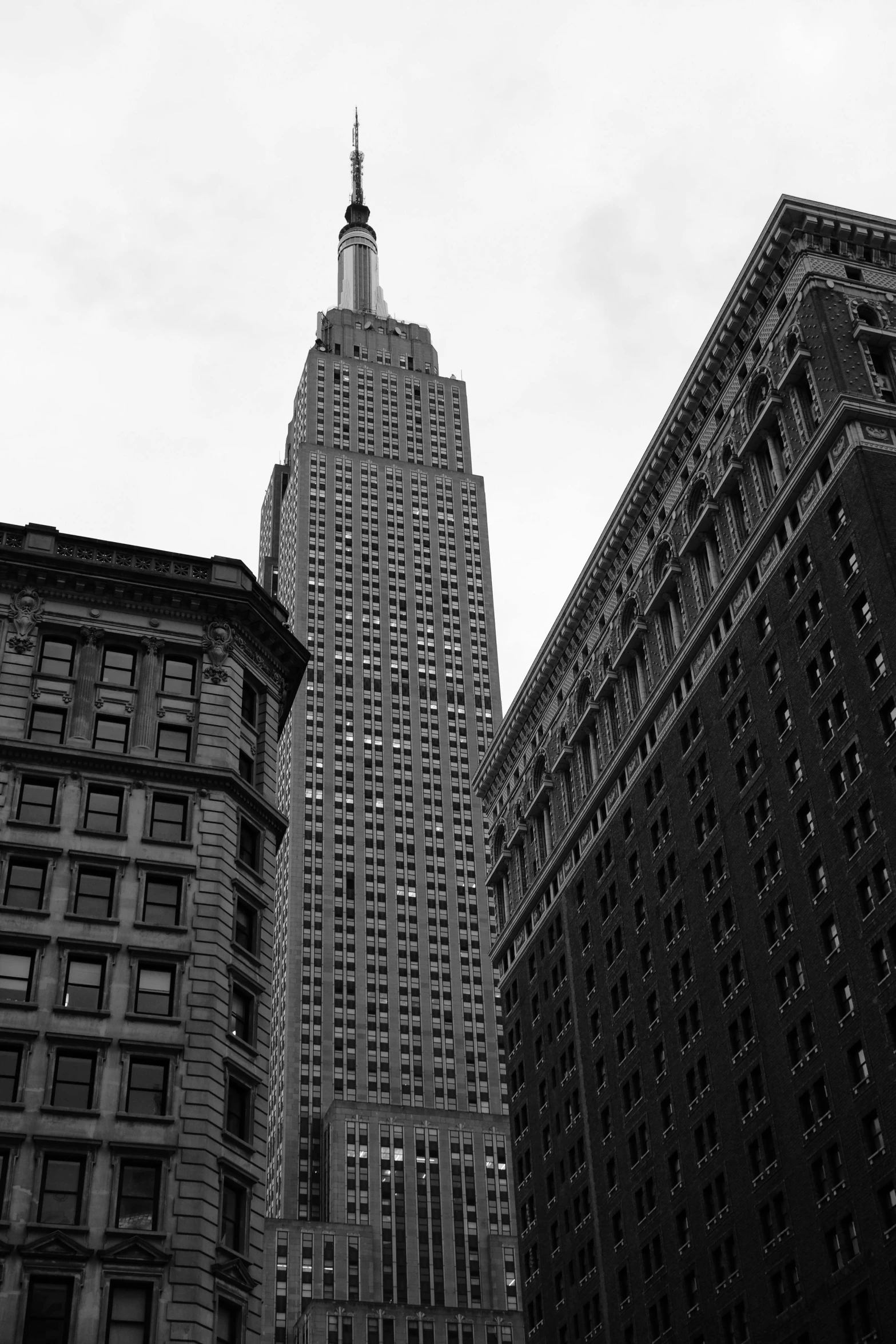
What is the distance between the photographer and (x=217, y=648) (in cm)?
7369

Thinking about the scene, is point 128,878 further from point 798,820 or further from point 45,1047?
point 798,820

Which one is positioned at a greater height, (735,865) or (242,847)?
(735,865)

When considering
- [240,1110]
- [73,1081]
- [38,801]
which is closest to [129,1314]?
[73,1081]

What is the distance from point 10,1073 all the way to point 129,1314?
A: 9499 mm

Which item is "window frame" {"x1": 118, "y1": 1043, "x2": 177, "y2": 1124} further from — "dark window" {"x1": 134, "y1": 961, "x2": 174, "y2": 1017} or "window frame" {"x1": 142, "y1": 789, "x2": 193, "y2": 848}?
"window frame" {"x1": 142, "y1": 789, "x2": 193, "y2": 848}

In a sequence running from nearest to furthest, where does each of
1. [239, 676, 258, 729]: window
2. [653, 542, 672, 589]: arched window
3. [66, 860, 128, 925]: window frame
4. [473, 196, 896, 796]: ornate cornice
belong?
[66, 860, 128, 925]: window frame < [239, 676, 258, 729]: window < [473, 196, 896, 796]: ornate cornice < [653, 542, 672, 589]: arched window

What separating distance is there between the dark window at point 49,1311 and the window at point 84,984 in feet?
33.1

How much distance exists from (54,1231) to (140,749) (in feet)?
69.1

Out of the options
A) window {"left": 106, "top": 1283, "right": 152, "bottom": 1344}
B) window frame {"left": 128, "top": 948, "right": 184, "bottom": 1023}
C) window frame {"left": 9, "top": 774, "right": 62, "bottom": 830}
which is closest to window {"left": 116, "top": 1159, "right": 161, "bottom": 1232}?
window {"left": 106, "top": 1283, "right": 152, "bottom": 1344}

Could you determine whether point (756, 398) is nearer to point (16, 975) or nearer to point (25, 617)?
point (25, 617)

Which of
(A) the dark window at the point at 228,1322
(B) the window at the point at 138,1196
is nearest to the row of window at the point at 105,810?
(B) the window at the point at 138,1196

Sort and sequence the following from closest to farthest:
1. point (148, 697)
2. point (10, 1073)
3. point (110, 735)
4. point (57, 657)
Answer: point (10, 1073)
point (110, 735)
point (148, 697)
point (57, 657)

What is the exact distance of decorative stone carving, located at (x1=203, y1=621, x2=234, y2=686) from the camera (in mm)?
72875

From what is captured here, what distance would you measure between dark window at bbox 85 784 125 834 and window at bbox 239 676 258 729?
26.3ft
